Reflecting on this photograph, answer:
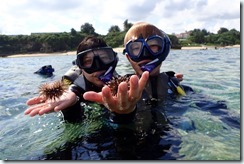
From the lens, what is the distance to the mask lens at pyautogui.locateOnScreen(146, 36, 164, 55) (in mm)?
3799

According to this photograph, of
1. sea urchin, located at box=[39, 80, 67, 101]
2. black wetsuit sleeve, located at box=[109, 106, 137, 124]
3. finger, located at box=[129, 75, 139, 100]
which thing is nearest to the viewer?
finger, located at box=[129, 75, 139, 100]

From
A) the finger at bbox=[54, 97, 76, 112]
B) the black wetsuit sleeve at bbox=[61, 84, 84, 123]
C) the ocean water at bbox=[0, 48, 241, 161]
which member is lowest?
the ocean water at bbox=[0, 48, 241, 161]

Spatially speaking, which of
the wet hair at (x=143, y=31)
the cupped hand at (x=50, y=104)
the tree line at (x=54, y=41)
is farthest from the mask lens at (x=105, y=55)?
the tree line at (x=54, y=41)

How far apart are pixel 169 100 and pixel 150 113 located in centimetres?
71

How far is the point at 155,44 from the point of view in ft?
12.6

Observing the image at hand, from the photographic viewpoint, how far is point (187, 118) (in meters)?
3.37

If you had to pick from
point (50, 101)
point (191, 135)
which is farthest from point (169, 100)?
point (50, 101)

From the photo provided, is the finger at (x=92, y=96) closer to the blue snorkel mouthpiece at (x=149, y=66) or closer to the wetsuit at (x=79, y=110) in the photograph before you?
the wetsuit at (x=79, y=110)

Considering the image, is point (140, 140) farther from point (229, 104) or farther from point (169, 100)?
point (229, 104)

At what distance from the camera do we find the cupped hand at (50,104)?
102 inches

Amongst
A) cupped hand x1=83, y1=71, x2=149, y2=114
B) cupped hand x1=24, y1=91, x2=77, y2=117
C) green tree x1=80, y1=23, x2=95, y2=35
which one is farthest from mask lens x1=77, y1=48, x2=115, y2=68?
green tree x1=80, y1=23, x2=95, y2=35

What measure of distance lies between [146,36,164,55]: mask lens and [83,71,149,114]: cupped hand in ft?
4.97

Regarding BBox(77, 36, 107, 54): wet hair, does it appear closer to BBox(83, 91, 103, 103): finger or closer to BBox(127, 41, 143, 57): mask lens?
BBox(127, 41, 143, 57): mask lens

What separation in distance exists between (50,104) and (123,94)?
0.85m
